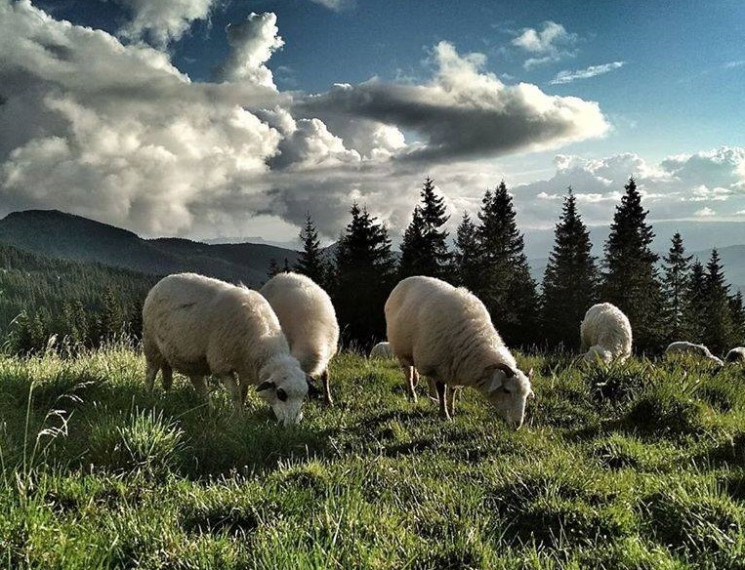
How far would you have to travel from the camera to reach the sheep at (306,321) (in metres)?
9.61

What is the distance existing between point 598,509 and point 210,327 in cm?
636

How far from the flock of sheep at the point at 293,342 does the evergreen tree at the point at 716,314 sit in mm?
52148

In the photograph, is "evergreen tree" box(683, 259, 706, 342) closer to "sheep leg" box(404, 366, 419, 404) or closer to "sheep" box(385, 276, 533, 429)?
"sheep leg" box(404, 366, 419, 404)

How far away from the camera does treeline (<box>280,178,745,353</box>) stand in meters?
44.8

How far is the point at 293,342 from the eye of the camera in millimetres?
10039

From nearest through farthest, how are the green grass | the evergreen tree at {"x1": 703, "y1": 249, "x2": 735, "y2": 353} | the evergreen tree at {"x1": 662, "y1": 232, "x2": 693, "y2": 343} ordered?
the green grass, the evergreen tree at {"x1": 662, "y1": 232, "x2": 693, "y2": 343}, the evergreen tree at {"x1": 703, "y1": 249, "x2": 735, "y2": 353}

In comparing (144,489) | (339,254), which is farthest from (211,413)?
(339,254)

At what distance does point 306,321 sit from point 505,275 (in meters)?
37.6

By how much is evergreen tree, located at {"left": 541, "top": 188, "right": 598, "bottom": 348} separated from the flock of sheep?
37437mm

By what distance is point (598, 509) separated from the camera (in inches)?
170

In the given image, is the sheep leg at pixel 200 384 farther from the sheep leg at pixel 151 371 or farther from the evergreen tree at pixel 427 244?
the evergreen tree at pixel 427 244

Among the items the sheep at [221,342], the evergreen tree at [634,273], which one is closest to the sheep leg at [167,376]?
the sheep at [221,342]

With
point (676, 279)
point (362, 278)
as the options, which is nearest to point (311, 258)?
point (362, 278)

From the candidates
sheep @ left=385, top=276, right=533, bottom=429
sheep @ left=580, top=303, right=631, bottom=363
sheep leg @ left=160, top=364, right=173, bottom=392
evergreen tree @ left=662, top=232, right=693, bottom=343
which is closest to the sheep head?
sheep @ left=385, top=276, right=533, bottom=429
